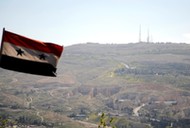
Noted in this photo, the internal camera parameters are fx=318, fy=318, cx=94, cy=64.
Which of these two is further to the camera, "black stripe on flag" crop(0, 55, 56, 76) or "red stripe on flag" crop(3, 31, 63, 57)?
"black stripe on flag" crop(0, 55, 56, 76)

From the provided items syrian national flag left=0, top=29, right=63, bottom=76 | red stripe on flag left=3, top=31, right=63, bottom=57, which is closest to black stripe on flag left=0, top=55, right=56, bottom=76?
syrian national flag left=0, top=29, right=63, bottom=76

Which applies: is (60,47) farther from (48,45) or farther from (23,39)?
(23,39)

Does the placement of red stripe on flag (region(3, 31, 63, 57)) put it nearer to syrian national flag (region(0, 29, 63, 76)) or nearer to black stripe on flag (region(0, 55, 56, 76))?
syrian national flag (region(0, 29, 63, 76))

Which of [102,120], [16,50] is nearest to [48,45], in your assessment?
[16,50]

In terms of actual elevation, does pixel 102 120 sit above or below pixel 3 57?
below

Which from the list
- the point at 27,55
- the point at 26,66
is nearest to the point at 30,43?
the point at 27,55

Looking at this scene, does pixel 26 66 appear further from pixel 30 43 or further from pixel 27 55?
pixel 30 43

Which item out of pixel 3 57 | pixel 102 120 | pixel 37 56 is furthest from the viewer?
pixel 37 56
